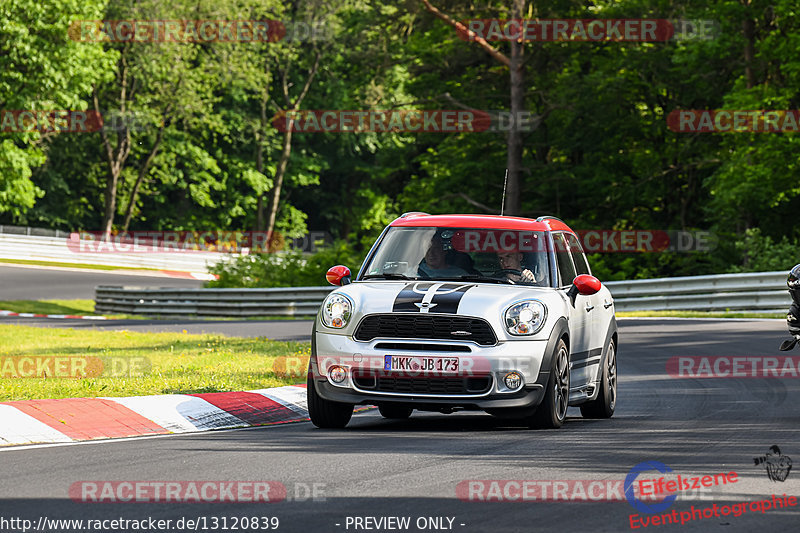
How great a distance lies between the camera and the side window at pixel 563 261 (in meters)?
11.0

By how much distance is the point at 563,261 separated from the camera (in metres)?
11.3

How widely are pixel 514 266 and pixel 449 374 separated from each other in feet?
5.10

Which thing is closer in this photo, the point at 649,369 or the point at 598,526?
the point at 598,526

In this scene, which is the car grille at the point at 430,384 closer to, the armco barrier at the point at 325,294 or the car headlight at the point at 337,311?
the car headlight at the point at 337,311

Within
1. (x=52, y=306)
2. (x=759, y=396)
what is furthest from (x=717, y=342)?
(x=52, y=306)

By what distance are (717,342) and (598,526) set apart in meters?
13.9

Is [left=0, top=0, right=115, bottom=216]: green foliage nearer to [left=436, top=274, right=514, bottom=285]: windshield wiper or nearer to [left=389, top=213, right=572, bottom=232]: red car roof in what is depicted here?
[left=389, top=213, right=572, bottom=232]: red car roof

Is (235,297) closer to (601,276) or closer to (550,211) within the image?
(601,276)

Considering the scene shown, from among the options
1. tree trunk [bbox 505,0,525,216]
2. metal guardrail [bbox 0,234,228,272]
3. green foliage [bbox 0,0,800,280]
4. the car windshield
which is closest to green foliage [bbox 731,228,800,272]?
green foliage [bbox 0,0,800,280]

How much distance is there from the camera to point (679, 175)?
41531 mm

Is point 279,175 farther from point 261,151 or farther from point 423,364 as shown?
point 423,364

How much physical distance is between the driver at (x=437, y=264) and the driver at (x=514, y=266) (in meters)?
0.37

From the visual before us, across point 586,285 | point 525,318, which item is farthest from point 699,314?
point 525,318

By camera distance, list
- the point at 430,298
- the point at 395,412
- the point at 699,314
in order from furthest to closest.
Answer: the point at 699,314 < the point at 395,412 < the point at 430,298
